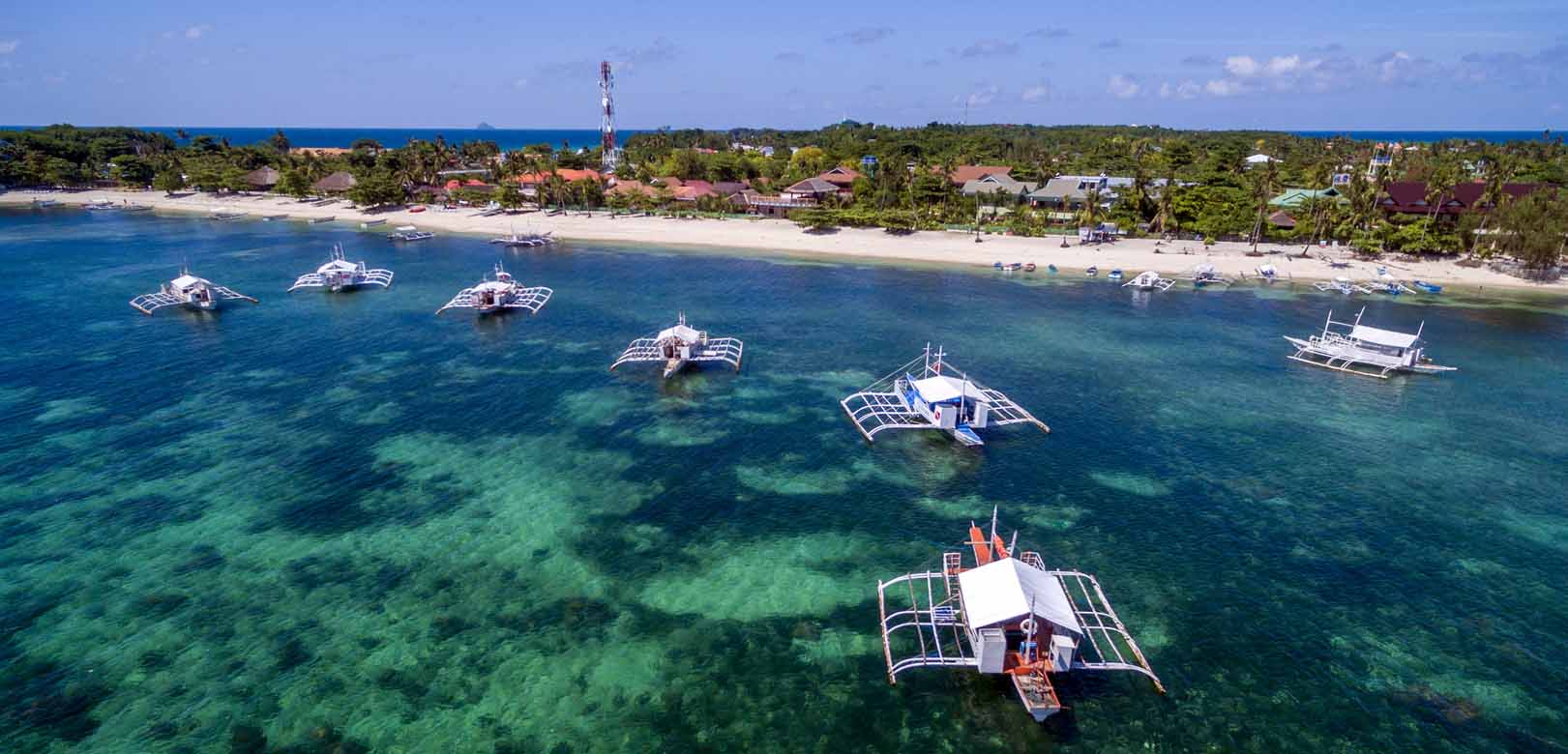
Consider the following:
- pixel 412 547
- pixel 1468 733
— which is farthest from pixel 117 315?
pixel 1468 733

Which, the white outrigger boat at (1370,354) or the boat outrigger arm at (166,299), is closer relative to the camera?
the white outrigger boat at (1370,354)

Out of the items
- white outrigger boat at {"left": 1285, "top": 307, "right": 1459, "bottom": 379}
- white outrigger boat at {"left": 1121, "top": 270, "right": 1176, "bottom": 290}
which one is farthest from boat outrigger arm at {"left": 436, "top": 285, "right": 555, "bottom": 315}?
white outrigger boat at {"left": 1285, "top": 307, "right": 1459, "bottom": 379}

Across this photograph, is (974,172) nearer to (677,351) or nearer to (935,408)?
(677,351)

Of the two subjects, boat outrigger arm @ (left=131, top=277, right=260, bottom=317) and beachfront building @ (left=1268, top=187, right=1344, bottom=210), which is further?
beachfront building @ (left=1268, top=187, right=1344, bottom=210)

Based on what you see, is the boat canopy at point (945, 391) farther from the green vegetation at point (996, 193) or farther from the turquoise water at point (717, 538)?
the green vegetation at point (996, 193)

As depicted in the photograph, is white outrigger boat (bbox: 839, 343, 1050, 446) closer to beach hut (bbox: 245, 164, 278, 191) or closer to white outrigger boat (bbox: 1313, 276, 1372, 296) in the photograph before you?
white outrigger boat (bbox: 1313, 276, 1372, 296)

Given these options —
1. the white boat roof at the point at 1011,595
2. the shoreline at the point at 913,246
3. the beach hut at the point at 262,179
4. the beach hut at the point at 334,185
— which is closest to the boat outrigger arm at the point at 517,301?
the shoreline at the point at 913,246
